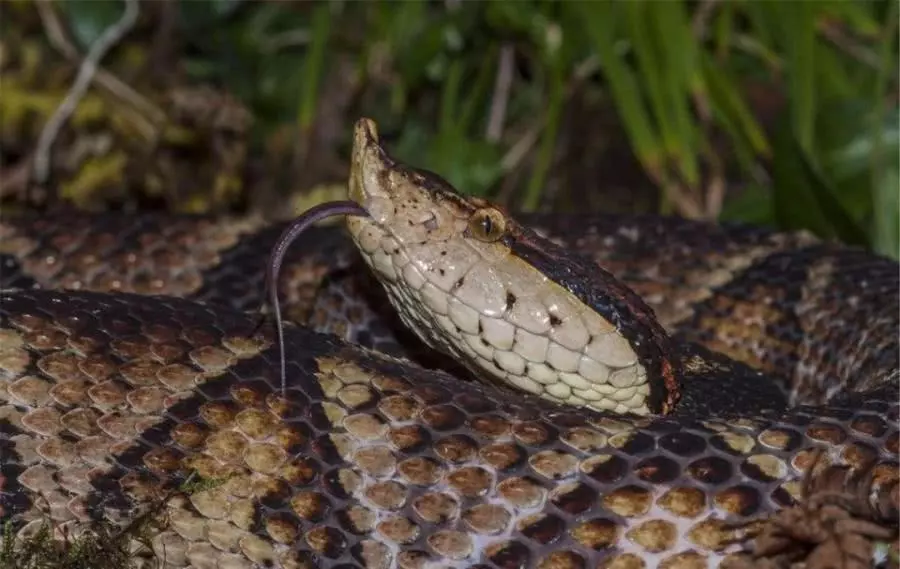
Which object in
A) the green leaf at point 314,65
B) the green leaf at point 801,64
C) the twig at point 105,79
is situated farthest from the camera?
the twig at point 105,79

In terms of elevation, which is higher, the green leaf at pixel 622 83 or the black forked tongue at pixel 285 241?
the green leaf at pixel 622 83

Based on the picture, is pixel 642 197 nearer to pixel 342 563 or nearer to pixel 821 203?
pixel 821 203

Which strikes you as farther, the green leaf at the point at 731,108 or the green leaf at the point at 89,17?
the green leaf at the point at 89,17

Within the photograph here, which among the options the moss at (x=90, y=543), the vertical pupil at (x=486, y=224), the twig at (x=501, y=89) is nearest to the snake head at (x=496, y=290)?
the vertical pupil at (x=486, y=224)

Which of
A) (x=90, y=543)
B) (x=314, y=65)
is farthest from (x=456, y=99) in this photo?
(x=90, y=543)

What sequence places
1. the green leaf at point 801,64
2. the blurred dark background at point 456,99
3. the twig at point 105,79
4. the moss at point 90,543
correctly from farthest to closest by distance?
the twig at point 105,79
the blurred dark background at point 456,99
the green leaf at point 801,64
the moss at point 90,543

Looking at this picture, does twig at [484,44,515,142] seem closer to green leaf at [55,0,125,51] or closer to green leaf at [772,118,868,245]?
green leaf at [772,118,868,245]

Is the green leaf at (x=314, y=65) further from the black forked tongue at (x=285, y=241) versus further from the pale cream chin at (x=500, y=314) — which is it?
the pale cream chin at (x=500, y=314)

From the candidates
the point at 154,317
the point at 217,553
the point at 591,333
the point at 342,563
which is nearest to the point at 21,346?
the point at 154,317
